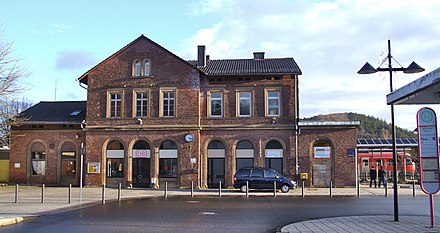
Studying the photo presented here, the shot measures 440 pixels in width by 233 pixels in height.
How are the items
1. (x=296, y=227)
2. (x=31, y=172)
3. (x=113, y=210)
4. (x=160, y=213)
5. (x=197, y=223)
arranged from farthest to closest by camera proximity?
1. (x=31, y=172)
2. (x=113, y=210)
3. (x=160, y=213)
4. (x=197, y=223)
5. (x=296, y=227)

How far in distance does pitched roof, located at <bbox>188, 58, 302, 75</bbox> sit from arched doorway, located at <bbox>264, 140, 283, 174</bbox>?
5243mm

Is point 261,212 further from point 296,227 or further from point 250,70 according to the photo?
point 250,70

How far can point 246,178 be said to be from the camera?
98.6ft

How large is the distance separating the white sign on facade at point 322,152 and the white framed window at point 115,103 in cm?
1450

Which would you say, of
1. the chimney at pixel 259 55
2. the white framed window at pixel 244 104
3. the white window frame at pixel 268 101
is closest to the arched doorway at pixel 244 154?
the white framed window at pixel 244 104

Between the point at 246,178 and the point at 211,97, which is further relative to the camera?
the point at 211,97

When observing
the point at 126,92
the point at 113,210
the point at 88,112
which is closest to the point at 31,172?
the point at 88,112

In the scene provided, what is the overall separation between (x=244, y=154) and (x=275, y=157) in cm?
224

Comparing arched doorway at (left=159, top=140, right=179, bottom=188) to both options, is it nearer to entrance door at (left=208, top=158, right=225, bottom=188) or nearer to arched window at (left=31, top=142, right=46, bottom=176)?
entrance door at (left=208, top=158, right=225, bottom=188)

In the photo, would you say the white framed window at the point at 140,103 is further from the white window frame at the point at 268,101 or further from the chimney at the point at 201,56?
the white window frame at the point at 268,101

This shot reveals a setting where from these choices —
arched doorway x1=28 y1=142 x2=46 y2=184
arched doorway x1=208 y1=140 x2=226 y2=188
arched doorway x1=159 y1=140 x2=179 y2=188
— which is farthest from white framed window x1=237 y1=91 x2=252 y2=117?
arched doorway x1=28 y1=142 x2=46 y2=184

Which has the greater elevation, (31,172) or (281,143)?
(281,143)

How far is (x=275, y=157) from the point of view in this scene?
34.3 m

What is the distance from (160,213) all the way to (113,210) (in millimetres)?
2441
